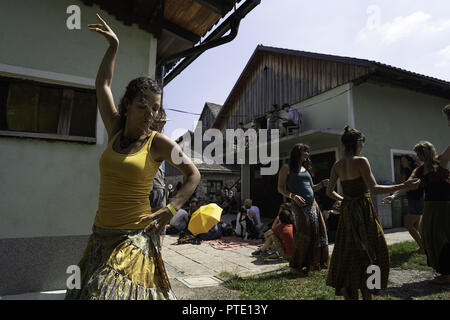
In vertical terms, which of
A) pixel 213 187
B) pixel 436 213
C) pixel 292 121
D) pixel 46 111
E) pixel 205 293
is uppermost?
pixel 292 121

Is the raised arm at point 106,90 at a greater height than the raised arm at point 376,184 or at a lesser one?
greater

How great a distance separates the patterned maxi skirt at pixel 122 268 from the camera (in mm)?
1477

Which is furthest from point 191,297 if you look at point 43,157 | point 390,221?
point 390,221

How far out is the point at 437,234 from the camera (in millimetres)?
3877

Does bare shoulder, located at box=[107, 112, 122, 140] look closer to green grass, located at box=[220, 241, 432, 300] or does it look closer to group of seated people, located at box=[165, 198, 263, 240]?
green grass, located at box=[220, 241, 432, 300]

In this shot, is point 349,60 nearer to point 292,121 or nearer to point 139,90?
point 292,121

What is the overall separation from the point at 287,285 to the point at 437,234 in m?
2.16

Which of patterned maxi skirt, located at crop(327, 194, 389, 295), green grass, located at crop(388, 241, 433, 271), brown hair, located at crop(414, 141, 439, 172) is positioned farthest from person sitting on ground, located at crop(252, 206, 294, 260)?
brown hair, located at crop(414, 141, 439, 172)

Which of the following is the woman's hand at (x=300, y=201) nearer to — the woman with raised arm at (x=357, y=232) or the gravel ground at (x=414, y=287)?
the woman with raised arm at (x=357, y=232)

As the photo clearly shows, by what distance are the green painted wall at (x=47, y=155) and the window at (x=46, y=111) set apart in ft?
0.74

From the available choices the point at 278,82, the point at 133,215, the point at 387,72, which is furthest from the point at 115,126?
the point at 278,82

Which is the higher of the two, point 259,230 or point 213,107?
point 213,107

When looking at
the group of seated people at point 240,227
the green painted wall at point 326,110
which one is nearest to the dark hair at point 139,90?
the group of seated people at point 240,227

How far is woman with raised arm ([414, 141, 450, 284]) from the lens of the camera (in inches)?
150
